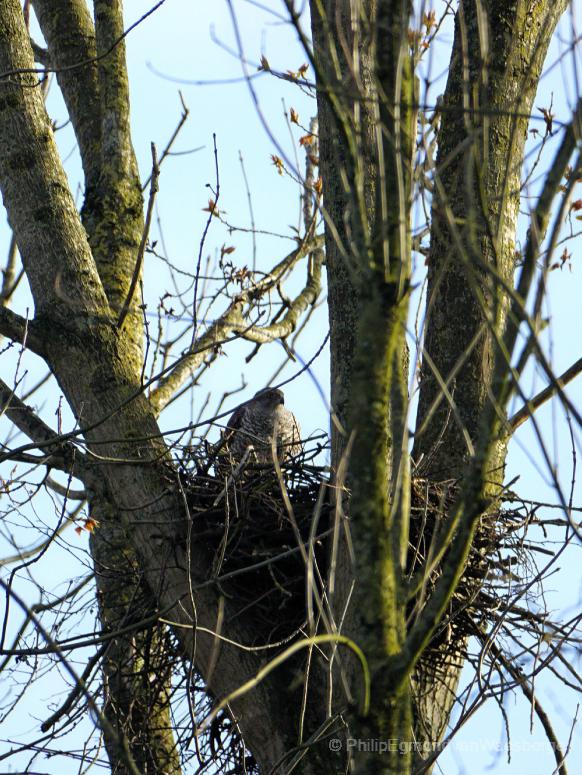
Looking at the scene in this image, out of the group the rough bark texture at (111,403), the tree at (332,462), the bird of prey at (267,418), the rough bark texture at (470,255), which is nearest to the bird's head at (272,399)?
the bird of prey at (267,418)

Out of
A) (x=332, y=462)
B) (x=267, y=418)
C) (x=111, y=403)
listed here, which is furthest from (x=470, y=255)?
(x=267, y=418)

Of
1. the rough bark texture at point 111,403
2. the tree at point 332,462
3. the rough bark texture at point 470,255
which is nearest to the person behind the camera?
the tree at point 332,462

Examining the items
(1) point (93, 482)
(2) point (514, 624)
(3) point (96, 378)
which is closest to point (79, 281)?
(3) point (96, 378)

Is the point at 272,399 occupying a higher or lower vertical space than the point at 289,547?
higher

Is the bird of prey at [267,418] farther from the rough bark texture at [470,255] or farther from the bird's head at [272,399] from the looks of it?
the rough bark texture at [470,255]

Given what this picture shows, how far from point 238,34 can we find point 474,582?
7.40 feet

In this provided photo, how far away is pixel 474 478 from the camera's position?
88.3 inches

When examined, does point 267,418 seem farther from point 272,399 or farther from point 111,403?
point 111,403

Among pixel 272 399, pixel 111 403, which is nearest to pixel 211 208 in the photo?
pixel 111 403

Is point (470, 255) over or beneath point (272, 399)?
beneath

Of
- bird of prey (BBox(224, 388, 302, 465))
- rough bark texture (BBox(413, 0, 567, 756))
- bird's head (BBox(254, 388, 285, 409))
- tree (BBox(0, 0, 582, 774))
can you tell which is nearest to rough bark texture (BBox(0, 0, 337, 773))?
tree (BBox(0, 0, 582, 774))

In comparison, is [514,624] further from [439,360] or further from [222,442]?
[222,442]

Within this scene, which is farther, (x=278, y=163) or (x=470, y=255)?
(x=278, y=163)

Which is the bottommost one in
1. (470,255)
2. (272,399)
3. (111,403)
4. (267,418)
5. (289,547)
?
(289,547)
